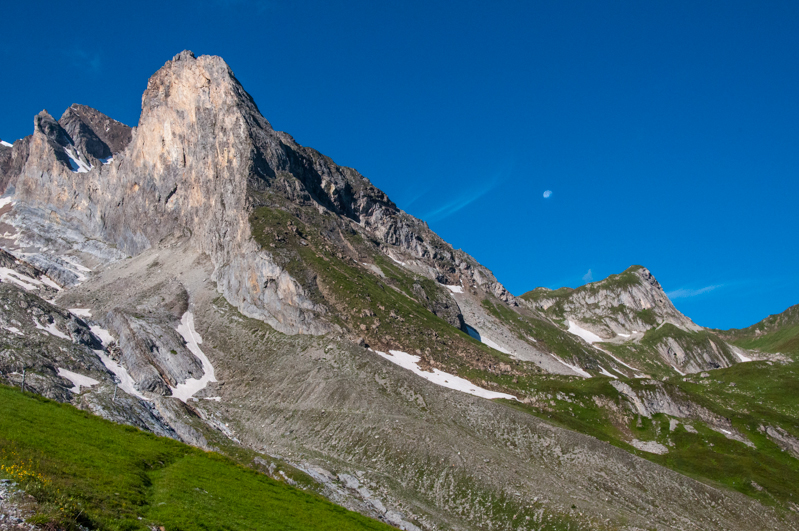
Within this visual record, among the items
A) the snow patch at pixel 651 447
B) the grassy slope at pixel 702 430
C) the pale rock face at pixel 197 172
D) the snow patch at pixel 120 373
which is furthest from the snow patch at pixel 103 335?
the snow patch at pixel 651 447

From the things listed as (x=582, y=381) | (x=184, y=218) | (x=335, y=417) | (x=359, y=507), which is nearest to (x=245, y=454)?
(x=359, y=507)

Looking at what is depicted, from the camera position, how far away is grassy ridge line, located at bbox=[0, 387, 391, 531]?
19531 millimetres

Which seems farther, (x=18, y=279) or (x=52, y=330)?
(x=18, y=279)

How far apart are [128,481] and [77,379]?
6171 cm

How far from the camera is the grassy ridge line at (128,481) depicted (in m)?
19.5

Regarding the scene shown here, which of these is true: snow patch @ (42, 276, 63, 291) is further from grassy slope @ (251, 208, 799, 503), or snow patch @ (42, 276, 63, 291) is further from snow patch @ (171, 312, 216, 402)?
grassy slope @ (251, 208, 799, 503)

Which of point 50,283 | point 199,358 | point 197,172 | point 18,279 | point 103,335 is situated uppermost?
point 197,172

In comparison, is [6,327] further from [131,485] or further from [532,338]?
[532,338]

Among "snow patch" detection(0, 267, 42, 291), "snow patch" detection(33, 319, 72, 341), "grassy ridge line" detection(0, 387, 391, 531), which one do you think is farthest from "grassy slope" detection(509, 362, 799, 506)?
"snow patch" detection(0, 267, 42, 291)

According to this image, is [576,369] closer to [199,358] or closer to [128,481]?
[199,358]

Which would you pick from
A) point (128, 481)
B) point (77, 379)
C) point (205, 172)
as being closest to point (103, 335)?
point (77, 379)

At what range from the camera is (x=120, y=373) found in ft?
295

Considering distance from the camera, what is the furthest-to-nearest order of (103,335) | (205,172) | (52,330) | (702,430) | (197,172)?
(197,172), (205,172), (103,335), (52,330), (702,430)

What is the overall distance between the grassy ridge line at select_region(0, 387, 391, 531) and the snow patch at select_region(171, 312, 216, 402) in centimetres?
5568
